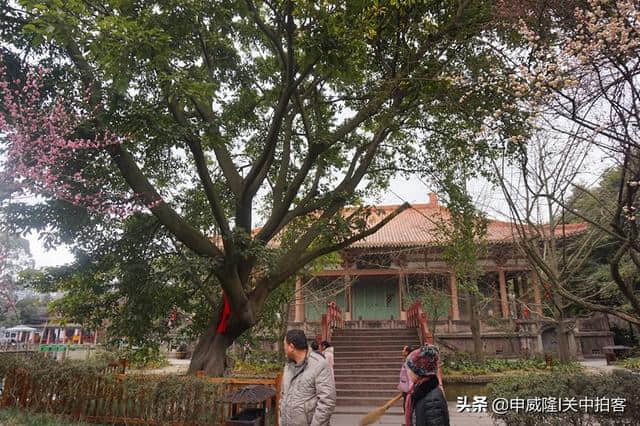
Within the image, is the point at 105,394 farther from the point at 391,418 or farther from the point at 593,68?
the point at 593,68

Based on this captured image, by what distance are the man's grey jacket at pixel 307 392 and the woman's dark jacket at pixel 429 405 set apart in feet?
1.92

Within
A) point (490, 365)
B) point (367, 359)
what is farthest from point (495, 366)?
point (367, 359)

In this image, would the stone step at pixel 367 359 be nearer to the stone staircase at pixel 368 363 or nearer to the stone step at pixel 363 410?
the stone staircase at pixel 368 363

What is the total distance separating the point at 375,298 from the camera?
713 inches

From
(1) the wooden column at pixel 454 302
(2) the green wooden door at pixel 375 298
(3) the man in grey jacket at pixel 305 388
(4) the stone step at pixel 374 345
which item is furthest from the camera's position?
(2) the green wooden door at pixel 375 298

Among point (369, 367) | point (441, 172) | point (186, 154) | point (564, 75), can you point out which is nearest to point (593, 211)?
point (441, 172)

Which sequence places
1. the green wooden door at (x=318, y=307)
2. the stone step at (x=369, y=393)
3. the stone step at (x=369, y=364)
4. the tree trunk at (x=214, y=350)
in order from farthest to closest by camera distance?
the green wooden door at (x=318, y=307) → the stone step at (x=369, y=364) → the stone step at (x=369, y=393) → the tree trunk at (x=214, y=350)

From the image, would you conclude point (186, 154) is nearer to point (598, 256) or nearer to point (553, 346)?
point (553, 346)

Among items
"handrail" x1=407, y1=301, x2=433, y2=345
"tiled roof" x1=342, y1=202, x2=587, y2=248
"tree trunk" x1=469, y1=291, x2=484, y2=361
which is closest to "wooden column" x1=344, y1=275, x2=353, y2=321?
"tiled roof" x1=342, y1=202, x2=587, y2=248

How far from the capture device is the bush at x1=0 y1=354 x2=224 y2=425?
5781 mm

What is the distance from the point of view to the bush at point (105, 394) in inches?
228

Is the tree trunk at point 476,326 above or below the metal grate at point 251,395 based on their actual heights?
above

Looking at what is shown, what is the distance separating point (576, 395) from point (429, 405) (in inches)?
133

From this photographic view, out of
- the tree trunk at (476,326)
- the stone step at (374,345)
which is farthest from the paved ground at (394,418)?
the tree trunk at (476,326)
